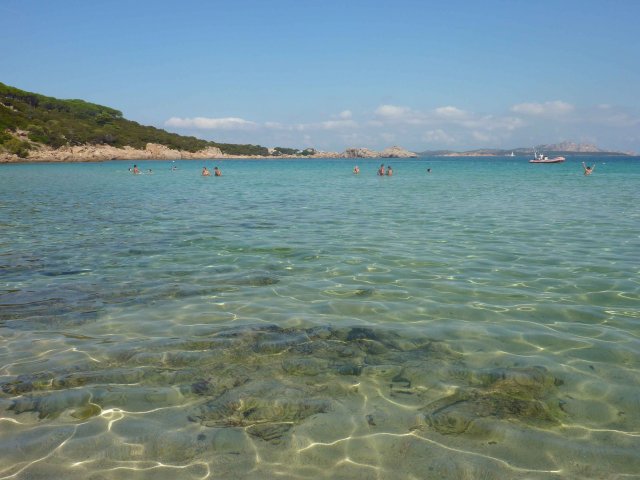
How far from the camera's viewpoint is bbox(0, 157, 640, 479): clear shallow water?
13.2ft

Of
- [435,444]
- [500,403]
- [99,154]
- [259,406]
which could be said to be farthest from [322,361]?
[99,154]

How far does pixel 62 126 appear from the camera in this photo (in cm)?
12250

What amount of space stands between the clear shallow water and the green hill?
341 ft

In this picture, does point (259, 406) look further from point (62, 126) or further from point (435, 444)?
point (62, 126)

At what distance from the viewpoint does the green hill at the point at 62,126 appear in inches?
4156

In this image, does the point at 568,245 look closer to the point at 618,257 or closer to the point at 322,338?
the point at 618,257

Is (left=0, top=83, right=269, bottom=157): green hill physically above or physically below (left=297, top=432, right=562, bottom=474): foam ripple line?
above

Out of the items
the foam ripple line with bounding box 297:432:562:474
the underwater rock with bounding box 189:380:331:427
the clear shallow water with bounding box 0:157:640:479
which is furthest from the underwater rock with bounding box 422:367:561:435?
the underwater rock with bounding box 189:380:331:427

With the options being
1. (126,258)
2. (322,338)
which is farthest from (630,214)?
(126,258)

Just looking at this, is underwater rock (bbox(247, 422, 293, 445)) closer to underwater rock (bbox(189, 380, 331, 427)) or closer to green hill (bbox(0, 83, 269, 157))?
underwater rock (bbox(189, 380, 331, 427))

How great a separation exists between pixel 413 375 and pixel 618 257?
8.67 meters

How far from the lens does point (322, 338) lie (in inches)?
258

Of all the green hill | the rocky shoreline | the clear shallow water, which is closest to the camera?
the clear shallow water

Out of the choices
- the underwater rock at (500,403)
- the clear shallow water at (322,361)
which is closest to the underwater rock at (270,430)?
the clear shallow water at (322,361)
